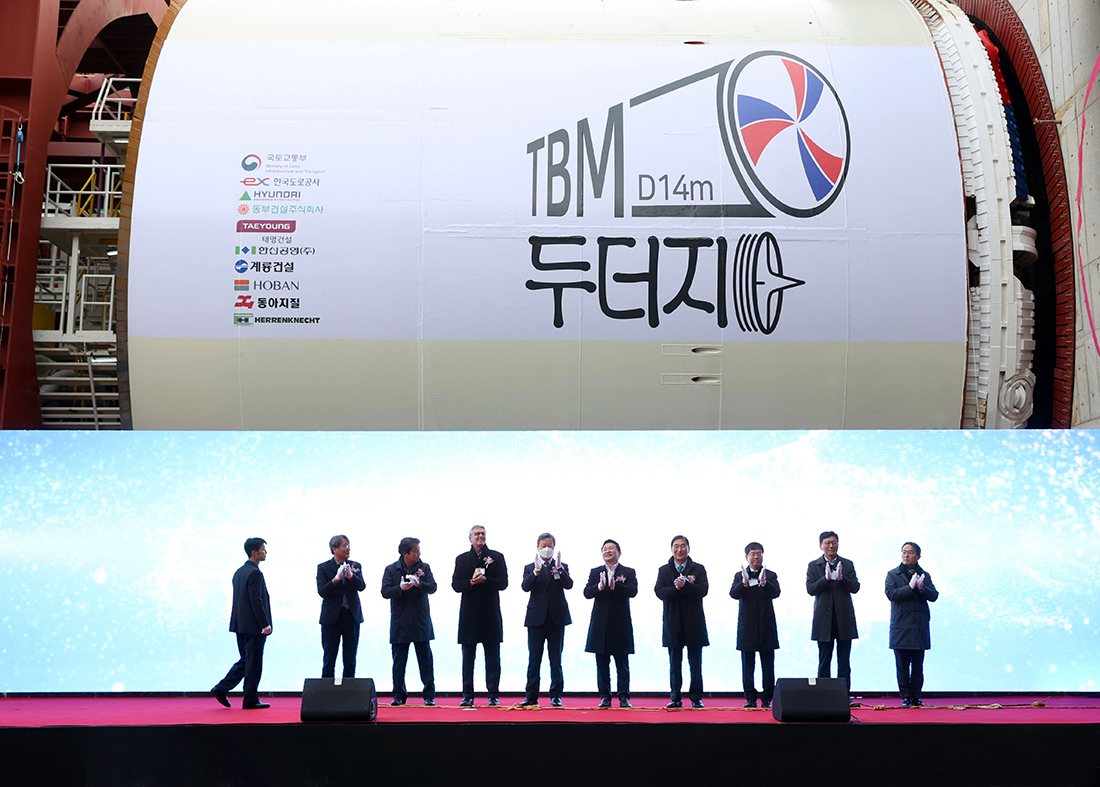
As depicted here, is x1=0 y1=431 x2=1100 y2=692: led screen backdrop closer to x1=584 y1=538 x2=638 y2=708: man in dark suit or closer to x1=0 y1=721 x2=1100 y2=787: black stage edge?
x1=584 y1=538 x2=638 y2=708: man in dark suit

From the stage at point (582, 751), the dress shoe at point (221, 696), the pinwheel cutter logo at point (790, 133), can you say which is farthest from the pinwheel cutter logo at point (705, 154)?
the dress shoe at point (221, 696)

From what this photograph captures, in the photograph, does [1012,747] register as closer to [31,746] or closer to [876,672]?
[876,672]

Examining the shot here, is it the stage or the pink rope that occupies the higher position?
the pink rope

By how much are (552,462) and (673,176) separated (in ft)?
9.42

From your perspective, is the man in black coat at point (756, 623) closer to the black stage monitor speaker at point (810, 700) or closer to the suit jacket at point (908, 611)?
the black stage monitor speaker at point (810, 700)

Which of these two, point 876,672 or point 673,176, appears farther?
point 673,176

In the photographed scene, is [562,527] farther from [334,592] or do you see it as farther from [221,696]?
[221,696]

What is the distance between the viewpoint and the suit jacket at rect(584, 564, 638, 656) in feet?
22.1

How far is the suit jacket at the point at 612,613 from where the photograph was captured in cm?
675

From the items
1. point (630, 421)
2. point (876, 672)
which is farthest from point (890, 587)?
point (630, 421)

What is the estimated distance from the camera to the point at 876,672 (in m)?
6.67

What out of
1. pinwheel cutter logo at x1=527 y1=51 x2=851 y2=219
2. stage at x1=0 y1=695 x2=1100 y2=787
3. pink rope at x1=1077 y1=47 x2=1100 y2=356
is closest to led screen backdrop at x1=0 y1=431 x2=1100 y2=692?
stage at x1=0 y1=695 x2=1100 y2=787

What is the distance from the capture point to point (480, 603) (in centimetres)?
688

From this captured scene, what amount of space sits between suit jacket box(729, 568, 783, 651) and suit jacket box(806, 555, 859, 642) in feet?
0.34
